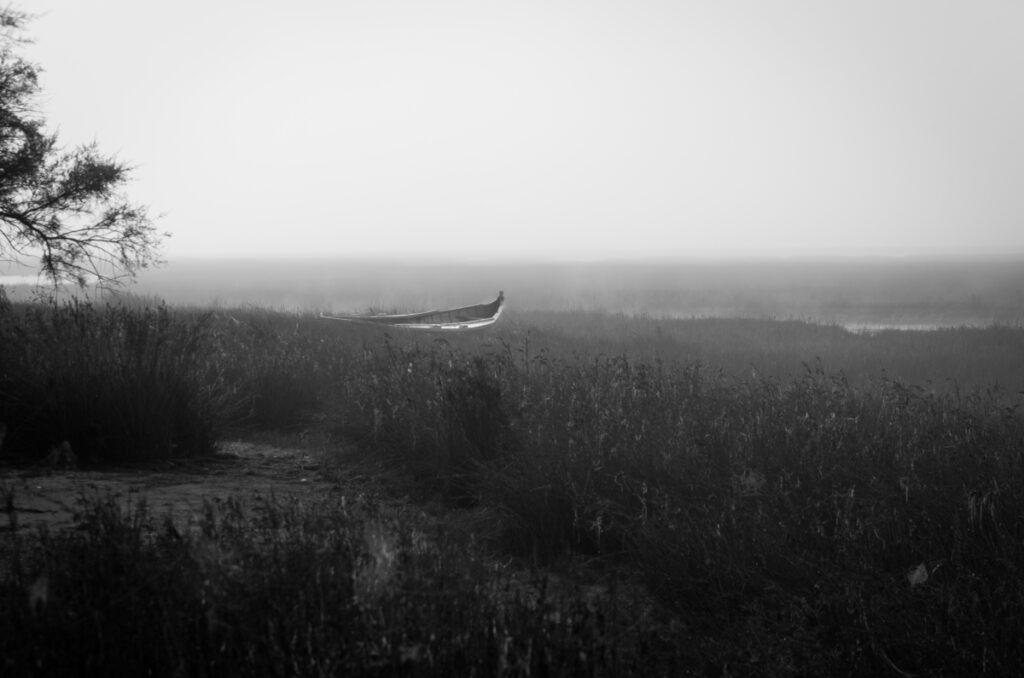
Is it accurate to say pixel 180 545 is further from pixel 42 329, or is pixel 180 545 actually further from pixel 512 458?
pixel 42 329

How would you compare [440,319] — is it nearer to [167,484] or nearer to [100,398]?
[100,398]

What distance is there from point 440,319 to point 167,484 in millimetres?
15283

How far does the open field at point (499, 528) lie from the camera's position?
282 cm

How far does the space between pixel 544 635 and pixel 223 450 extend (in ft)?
Answer: 20.5

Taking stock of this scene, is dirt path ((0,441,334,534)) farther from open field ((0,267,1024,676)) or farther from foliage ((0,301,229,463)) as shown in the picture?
foliage ((0,301,229,463))

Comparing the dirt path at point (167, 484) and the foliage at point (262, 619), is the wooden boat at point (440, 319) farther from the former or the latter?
the foliage at point (262, 619)

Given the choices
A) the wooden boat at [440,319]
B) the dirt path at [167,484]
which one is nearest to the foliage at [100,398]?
the dirt path at [167,484]

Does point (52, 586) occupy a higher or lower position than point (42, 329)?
lower

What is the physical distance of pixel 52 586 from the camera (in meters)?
2.99

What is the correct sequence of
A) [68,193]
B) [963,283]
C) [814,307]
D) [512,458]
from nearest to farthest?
[512,458] → [68,193] → [814,307] → [963,283]

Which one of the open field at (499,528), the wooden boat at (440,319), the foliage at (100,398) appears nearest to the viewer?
the open field at (499,528)

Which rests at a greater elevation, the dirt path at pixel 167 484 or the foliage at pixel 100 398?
the foliage at pixel 100 398

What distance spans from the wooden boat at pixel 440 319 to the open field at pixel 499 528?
8.18 m

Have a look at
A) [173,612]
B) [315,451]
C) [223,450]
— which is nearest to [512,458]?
[315,451]
